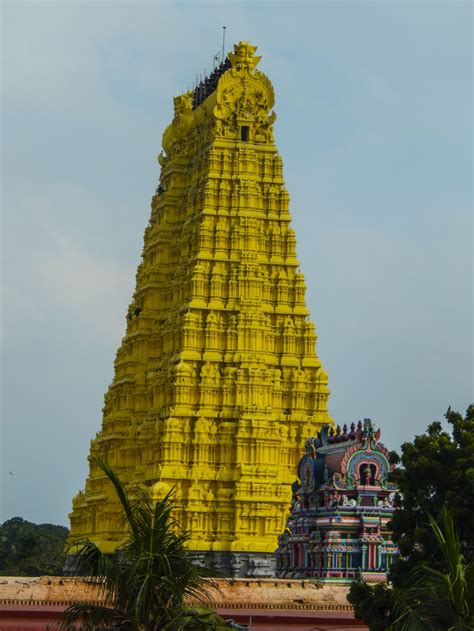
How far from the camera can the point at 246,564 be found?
53.8 metres

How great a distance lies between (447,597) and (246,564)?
37.5 metres

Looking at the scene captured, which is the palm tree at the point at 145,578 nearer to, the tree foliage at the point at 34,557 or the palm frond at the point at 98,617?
the palm frond at the point at 98,617

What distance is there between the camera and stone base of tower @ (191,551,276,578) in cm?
5334

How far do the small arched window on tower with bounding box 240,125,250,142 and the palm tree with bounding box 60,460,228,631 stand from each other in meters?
45.7

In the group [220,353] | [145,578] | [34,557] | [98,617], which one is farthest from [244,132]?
[145,578]

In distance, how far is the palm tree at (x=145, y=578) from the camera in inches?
715

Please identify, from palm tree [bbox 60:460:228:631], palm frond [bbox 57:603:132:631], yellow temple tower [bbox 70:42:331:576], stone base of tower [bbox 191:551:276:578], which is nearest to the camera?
palm tree [bbox 60:460:228:631]

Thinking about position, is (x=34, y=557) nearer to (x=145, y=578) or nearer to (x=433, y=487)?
(x=433, y=487)

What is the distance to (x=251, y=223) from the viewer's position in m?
61.0

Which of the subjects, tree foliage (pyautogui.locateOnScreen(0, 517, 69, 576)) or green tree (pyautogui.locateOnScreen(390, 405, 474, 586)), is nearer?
→ green tree (pyautogui.locateOnScreen(390, 405, 474, 586))

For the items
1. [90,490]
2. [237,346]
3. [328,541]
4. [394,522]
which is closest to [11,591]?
[328,541]

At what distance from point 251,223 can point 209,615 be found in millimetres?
43405

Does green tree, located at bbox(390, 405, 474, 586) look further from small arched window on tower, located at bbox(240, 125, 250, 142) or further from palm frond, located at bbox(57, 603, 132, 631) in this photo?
small arched window on tower, located at bbox(240, 125, 250, 142)

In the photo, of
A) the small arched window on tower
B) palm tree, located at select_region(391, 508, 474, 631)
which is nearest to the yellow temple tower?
the small arched window on tower
